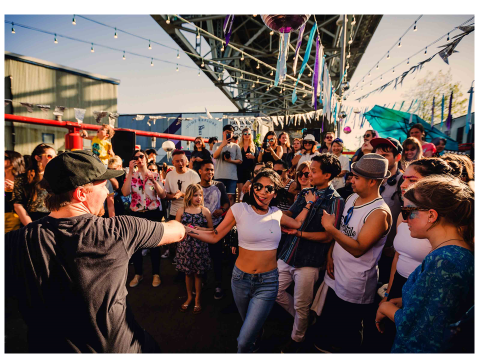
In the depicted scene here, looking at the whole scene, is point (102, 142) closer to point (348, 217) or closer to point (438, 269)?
point (348, 217)

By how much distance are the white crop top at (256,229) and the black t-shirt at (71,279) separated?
109cm

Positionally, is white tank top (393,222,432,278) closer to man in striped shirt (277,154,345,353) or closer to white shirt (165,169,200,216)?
man in striped shirt (277,154,345,353)

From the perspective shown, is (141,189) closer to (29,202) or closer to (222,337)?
(29,202)

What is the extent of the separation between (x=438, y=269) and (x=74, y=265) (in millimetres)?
1850

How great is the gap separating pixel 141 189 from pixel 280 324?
9.38 feet

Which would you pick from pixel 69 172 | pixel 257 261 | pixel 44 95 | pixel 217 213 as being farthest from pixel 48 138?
pixel 257 261

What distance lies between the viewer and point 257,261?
204 centimetres

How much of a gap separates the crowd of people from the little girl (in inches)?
0.7

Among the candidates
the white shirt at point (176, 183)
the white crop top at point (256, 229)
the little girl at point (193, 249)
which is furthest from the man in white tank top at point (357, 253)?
the white shirt at point (176, 183)

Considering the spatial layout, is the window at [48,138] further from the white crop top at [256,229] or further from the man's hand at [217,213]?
the white crop top at [256,229]

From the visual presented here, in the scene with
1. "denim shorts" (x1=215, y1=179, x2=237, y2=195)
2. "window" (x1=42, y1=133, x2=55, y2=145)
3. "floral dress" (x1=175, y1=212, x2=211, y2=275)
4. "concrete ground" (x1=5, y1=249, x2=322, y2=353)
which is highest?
"window" (x1=42, y1=133, x2=55, y2=145)

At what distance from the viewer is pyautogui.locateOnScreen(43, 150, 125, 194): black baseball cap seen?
1145 millimetres

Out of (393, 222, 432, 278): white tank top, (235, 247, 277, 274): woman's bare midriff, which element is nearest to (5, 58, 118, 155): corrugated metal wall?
(235, 247, 277, 274): woman's bare midriff

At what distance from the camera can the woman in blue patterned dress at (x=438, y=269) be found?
1.06 meters
